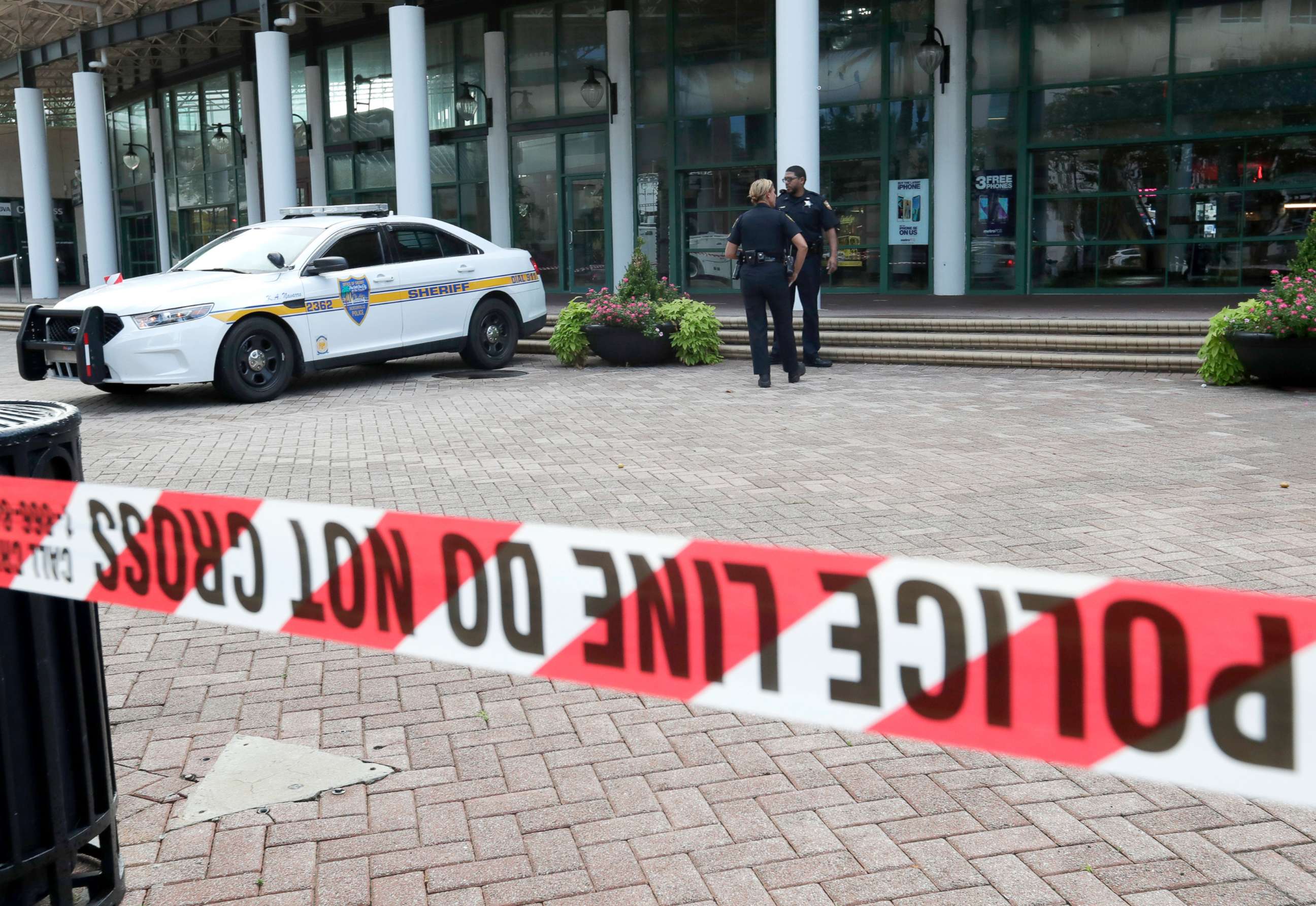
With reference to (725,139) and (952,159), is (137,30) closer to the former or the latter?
(725,139)

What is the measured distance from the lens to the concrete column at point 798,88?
1623 cm

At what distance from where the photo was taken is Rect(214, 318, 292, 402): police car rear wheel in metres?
11.9

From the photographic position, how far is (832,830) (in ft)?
11.1

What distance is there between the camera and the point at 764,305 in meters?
12.0

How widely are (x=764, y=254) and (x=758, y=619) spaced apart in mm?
9875

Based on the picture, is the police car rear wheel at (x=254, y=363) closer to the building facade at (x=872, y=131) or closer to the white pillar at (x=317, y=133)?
the building facade at (x=872, y=131)

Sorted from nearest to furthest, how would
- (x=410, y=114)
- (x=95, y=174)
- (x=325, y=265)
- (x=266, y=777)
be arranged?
(x=266, y=777)
(x=325, y=265)
(x=410, y=114)
(x=95, y=174)

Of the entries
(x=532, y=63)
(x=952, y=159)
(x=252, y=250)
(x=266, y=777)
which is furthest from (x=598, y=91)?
(x=266, y=777)

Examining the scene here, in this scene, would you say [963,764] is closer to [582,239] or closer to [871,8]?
[871,8]

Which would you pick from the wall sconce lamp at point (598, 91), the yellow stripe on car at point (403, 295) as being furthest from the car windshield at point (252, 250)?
the wall sconce lamp at point (598, 91)

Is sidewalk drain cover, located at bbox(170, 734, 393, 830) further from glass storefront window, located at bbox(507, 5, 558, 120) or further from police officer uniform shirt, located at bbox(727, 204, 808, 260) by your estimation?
glass storefront window, located at bbox(507, 5, 558, 120)

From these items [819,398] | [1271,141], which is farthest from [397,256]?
[1271,141]

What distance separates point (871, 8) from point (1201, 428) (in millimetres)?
12980

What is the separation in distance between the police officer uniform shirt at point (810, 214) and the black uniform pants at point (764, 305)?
96cm
